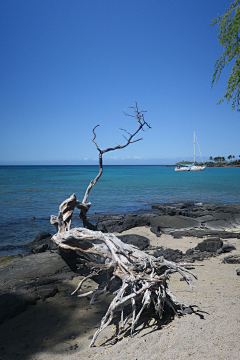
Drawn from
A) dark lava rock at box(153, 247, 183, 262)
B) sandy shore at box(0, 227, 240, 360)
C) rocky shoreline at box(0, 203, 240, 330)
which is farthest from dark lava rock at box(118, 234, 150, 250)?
sandy shore at box(0, 227, 240, 360)

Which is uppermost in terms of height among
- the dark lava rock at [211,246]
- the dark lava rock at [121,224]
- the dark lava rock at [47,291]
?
the dark lava rock at [211,246]

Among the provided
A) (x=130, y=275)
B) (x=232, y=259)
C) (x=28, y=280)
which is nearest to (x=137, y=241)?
(x=232, y=259)

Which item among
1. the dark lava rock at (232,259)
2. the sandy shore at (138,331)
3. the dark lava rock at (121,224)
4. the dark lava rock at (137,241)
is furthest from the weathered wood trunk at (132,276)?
the dark lava rock at (121,224)

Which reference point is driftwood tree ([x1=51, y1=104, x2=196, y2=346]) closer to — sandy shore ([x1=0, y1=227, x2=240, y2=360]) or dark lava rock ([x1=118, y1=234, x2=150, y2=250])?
sandy shore ([x1=0, y1=227, x2=240, y2=360])

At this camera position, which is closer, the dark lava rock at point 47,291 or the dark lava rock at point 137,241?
the dark lava rock at point 47,291

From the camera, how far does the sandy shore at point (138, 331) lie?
10.5ft

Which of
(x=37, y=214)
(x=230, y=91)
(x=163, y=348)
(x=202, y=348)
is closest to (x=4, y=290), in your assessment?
(x=163, y=348)

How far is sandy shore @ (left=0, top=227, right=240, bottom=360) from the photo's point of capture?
321cm

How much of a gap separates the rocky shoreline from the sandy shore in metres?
0.45

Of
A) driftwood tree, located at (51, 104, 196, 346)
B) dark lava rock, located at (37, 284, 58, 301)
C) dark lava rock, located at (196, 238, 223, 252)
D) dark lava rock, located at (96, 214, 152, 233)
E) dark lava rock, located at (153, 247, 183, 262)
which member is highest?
driftwood tree, located at (51, 104, 196, 346)

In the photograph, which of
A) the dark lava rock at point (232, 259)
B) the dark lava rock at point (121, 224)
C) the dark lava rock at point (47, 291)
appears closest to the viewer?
the dark lava rock at point (47, 291)

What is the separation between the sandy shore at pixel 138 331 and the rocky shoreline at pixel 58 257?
1.47 ft

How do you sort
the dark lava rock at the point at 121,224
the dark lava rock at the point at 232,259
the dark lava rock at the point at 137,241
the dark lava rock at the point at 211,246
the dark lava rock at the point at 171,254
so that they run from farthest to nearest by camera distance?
1. the dark lava rock at the point at 121,224
2. the dark lava rock at the point at 137,241
3. the dark lava rock at the point at 211,246
4. the dark lava rock at the point at 171,254
5. the dark lava rock at the point at 232,259

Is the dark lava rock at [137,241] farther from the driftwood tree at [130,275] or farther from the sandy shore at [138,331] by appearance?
the driftwood tree at [130,275]
